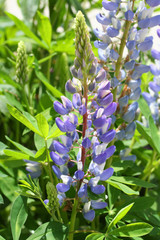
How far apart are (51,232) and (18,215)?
0.29 feet

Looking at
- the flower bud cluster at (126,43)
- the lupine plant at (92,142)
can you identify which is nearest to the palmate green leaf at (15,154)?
the lupine plant at (92,142)

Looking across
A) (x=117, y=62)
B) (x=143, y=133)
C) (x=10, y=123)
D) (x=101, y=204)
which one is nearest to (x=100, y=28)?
(x=117, y=62)

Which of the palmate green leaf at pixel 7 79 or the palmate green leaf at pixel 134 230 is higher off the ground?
the palmate green leaf at pixel 7 79

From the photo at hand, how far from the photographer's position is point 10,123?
119 centimetres

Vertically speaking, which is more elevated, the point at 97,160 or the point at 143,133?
the point at 97,160

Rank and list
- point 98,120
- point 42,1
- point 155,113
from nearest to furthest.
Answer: point 98,120, point 155,113, point 42,1

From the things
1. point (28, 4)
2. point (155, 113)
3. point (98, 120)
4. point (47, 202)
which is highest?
point (28, 4)

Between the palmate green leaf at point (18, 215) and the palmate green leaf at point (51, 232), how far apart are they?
4 centimetres

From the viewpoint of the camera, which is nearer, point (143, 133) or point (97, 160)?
point (97, 160)

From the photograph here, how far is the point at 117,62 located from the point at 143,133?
7.1 inches

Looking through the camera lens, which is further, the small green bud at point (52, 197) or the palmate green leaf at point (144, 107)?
the palmate green leaf at point (144, 107)

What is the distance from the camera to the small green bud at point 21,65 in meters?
0.90

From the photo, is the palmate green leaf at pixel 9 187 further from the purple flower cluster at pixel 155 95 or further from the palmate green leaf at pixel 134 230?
the purple flower cluster at pixel 155 95

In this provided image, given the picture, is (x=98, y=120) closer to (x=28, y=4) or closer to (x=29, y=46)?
(x=28, y=4)
